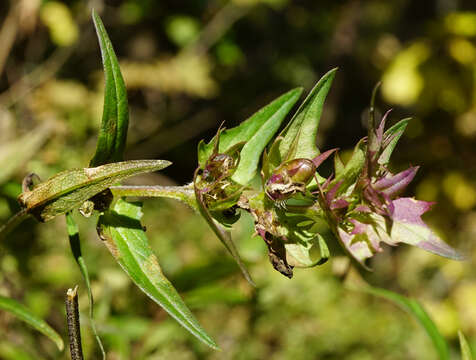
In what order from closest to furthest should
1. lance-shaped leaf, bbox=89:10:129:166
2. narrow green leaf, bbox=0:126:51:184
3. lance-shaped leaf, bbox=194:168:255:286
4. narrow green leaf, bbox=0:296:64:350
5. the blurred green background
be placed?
lance-shaped leaf, bbox=194:168:255:286
lance-shaped leaf, bbox=89:10:129:166
narrow green leaf, bbox=0:296:64:350
narrow green leaf, bbox=0:126:51:184
the blurred green background

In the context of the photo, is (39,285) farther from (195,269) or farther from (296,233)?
(296,233)

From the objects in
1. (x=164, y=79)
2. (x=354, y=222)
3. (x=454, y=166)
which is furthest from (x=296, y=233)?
(x=454, y=166)

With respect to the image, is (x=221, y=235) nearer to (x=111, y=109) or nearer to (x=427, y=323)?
(x=111, y=109)

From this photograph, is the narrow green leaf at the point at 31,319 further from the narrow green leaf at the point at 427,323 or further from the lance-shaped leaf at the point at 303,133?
the narrow green leaf at the point at 427,323

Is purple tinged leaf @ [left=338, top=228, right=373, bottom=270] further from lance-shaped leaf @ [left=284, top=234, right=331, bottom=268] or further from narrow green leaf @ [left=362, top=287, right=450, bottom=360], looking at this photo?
narrow green leaf @ [left=362, top=287, right=450, bottom=360]

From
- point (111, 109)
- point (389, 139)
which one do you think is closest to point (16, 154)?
point (111, 109)

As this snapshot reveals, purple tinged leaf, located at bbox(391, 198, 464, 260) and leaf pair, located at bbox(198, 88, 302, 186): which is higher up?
leaf pair, located at bbox(198, 88, 302, 186)

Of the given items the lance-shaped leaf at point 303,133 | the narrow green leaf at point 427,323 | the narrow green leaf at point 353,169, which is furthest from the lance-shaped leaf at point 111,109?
the narrow green leaf at point 427,323

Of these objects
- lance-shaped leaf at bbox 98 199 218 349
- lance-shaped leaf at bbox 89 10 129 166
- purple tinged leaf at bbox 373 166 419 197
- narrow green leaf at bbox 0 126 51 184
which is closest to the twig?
lance-shaped leaf at bbox 98 199 218 349
